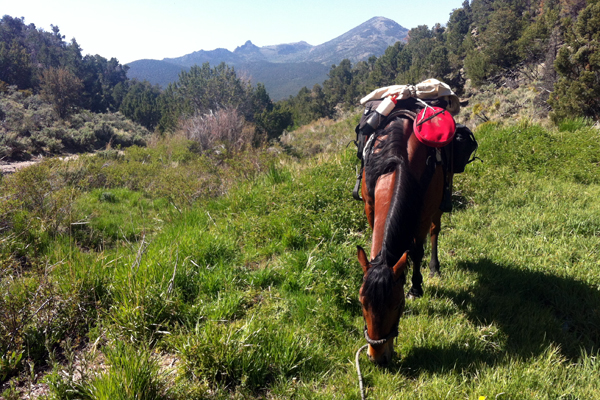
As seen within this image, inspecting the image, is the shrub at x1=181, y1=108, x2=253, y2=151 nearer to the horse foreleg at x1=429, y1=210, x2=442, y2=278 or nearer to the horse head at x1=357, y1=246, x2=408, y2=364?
the horse foreleg at x1=429, y1=210, x2=442, y2=278

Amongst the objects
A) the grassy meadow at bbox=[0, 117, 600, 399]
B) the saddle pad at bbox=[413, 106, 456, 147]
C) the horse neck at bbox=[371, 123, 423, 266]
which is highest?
the saddle pad at bbox=[413, 106, 456, 147]

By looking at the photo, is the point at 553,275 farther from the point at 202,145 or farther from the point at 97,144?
the point at 97,144

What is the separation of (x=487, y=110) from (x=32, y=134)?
27.7 metres

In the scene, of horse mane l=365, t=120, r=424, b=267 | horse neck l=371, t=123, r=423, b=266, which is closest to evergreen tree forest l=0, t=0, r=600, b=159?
horse mane l=365, t=120, r=424, b=267

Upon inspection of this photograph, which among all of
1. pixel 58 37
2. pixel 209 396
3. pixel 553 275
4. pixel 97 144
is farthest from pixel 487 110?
pixel 58 37

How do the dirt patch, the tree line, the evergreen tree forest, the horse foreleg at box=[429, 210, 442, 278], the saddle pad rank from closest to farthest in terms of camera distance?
the saddle pad
the horse foreleg at box=[429, 210, 442, 278]
the dirt patch
the tree line
the evergreen tree forest

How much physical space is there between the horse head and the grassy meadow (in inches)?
17.4

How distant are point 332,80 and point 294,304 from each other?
49.6m

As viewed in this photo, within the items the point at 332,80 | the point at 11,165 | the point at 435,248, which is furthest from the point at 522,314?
the point at 332,80

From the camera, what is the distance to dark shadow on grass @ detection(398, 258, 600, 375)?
2.35 meters

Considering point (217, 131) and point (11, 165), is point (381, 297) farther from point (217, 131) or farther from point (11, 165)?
point (217, 131)

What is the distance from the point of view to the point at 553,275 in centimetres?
328

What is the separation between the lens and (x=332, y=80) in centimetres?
4819

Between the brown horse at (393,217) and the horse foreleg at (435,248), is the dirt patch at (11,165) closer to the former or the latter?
the brown horse at (393,217)
